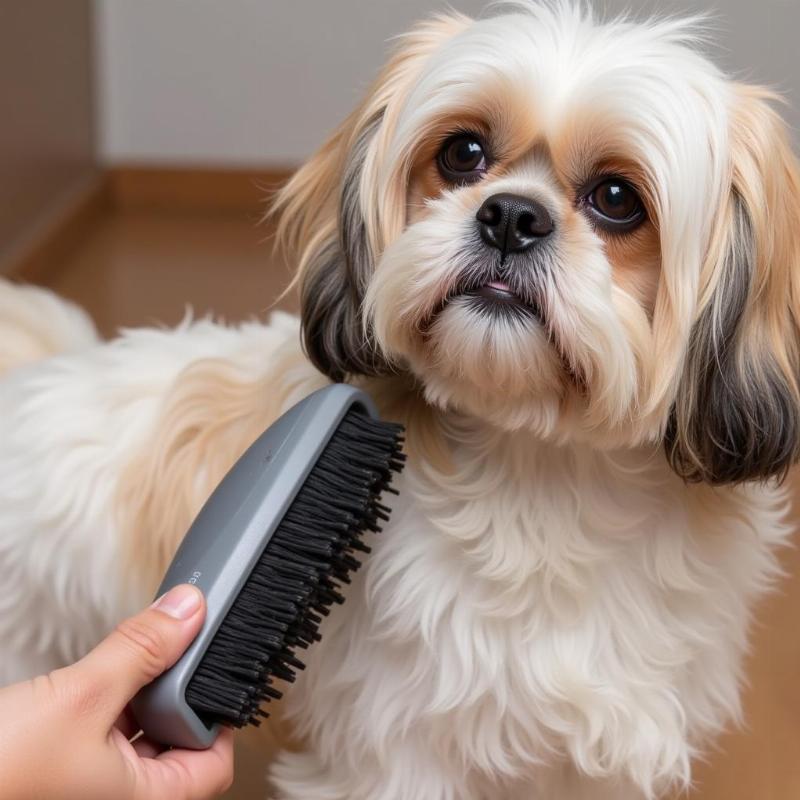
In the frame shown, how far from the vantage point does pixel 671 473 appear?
1.04m

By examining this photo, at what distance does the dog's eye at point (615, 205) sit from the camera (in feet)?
3.07

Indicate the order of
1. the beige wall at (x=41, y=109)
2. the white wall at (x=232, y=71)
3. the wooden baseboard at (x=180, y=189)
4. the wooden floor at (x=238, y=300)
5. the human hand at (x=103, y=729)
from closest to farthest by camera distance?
1. the human hand at (x=103, y=729)
2. the wooden floor at (x=238, y=300)
3. the beige wall at (x=41, y=109)
4. the white wall at (x=232, y=71)
5. the wooden baseboard at (x=180, y=189)

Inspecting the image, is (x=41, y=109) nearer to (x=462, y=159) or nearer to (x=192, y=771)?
(x=462, y=159)

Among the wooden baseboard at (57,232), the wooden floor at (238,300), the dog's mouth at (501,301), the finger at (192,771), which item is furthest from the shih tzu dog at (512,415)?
the wooden baseboard at (57,232)

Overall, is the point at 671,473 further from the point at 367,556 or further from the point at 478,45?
the point at 478,45

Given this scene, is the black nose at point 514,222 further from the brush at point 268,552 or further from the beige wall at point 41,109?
the beige wall at point 41,109

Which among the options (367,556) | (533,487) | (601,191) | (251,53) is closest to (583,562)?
(533,487)

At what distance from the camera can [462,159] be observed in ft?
3.21

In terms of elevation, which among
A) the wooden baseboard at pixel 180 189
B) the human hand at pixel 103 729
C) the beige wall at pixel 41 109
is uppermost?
the human hand at pixel 103 729

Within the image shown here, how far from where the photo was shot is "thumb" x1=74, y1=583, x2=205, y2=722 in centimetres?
87

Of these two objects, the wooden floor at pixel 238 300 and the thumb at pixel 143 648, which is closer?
the thumb at pixel 143 648

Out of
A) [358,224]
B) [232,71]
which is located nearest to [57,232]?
[232,71]

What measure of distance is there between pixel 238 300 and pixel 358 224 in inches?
67.4

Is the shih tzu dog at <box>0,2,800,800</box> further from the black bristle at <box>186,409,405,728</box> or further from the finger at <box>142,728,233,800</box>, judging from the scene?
the finger at <box>142,728,233,800</box>
